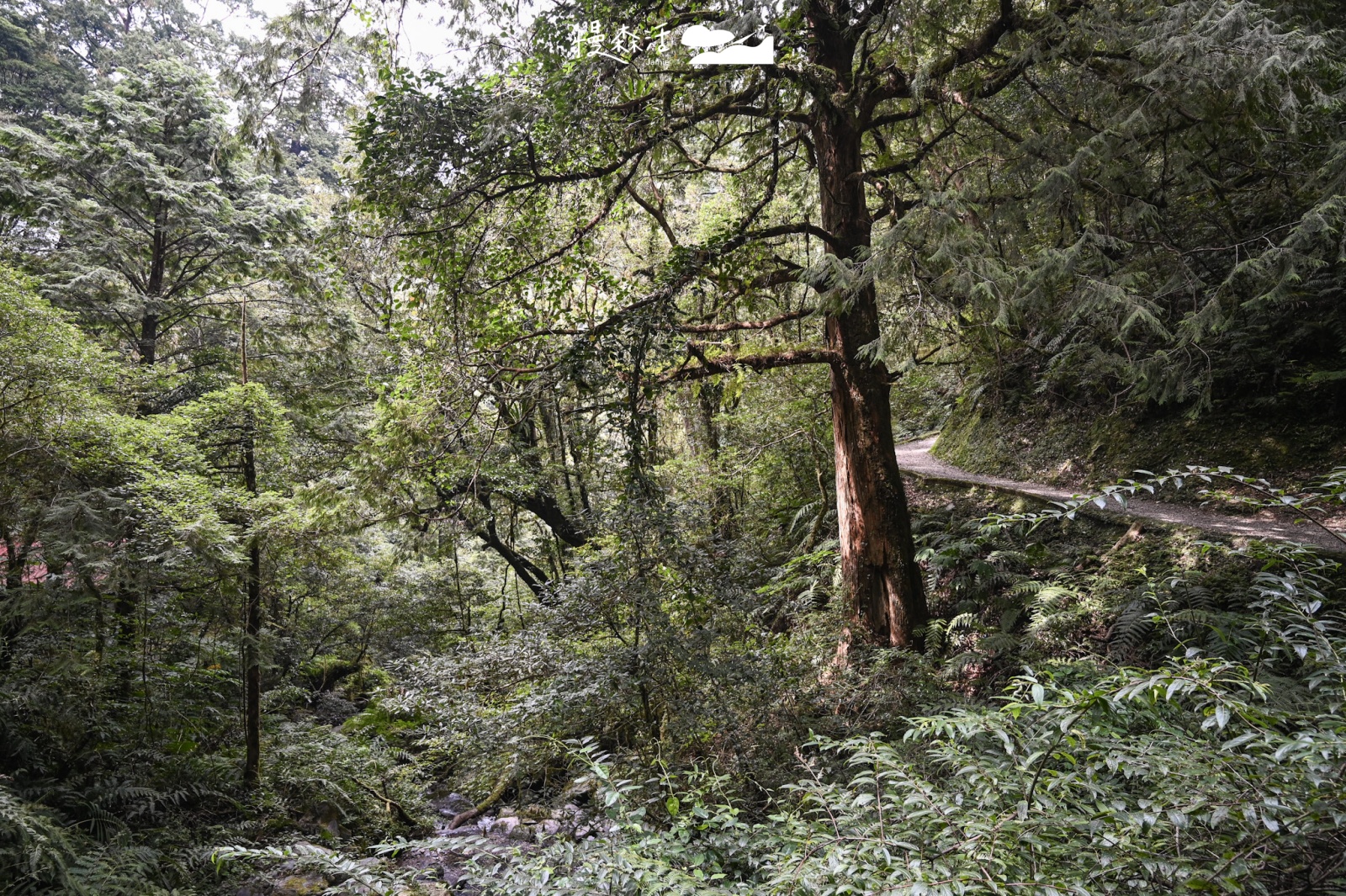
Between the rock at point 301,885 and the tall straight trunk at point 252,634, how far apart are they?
1736 mm

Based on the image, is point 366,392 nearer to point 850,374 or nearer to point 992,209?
point 850,374

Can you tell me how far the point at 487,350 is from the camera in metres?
6.05

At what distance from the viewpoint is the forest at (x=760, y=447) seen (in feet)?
10.9

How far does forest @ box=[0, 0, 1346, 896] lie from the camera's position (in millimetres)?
3328

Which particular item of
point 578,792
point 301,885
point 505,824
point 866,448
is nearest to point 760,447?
point 866,448

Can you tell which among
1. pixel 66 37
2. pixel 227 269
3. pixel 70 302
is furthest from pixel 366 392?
pixel 66 37

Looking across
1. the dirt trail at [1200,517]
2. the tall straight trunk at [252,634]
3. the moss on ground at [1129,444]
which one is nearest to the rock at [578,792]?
the tall straight trunk at [252,634]

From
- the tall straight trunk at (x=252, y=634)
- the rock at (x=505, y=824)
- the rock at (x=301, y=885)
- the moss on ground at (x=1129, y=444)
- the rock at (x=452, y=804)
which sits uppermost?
the moss on ground at (x=1129, y=444)

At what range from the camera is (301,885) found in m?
6.19

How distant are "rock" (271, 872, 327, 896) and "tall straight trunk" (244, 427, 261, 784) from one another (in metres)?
1.74

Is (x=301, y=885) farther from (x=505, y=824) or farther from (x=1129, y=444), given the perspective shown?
(x=1129, y=444)

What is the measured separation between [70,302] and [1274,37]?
15288 mm

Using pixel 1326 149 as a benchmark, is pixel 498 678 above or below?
below

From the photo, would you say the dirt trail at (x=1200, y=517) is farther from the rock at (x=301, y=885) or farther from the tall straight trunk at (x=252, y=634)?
the tall straight trunk at (x=252, y=634)
